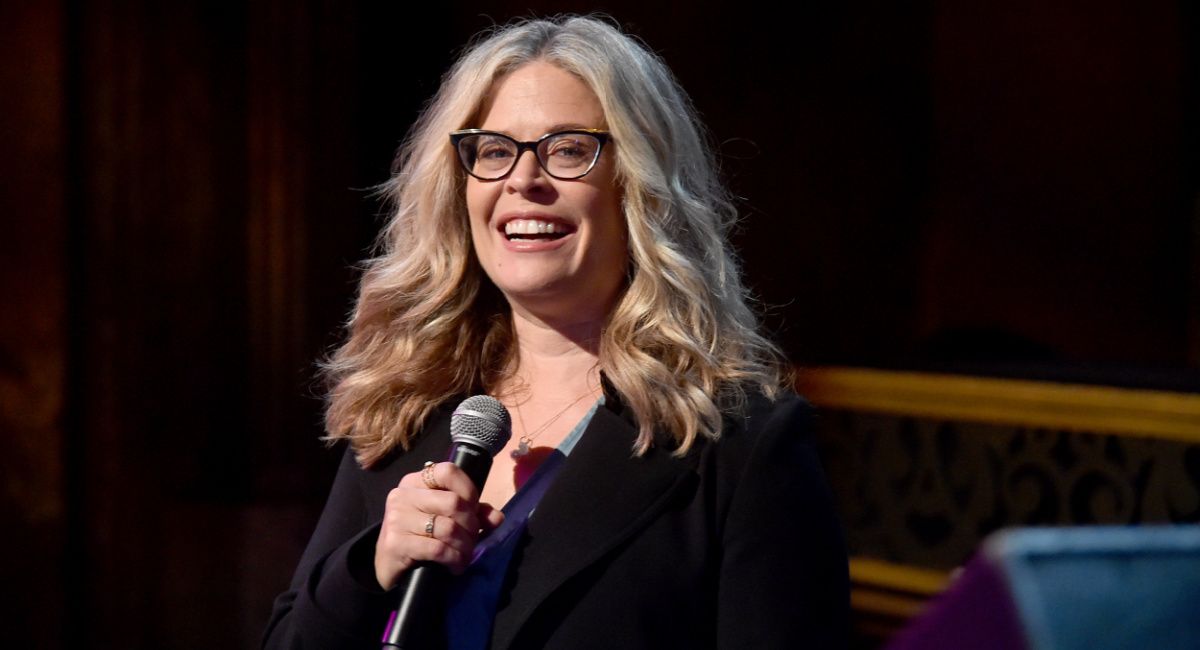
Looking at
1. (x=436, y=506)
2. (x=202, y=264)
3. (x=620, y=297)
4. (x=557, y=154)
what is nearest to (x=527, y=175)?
(x=557, y=154)

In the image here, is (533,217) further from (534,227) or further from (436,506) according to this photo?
(436,506)

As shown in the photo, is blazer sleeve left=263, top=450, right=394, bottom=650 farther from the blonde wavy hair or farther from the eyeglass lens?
the eyeglass lens

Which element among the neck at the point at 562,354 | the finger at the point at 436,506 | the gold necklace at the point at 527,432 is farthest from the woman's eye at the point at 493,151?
the finger at the point at 436,506

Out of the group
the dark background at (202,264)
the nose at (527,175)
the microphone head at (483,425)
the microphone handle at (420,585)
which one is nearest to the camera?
the microphone handle at (420,585)

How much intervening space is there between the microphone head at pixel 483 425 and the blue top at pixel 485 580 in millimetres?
71

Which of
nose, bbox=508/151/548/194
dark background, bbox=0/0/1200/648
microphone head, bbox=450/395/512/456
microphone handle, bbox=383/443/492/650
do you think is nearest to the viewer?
microphone handle, bbox=383/443/492/650

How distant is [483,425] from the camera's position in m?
1.45

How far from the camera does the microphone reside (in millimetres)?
1321

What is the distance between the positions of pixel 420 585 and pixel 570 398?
13.5 inches

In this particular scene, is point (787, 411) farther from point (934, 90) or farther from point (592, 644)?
point (934, 90)

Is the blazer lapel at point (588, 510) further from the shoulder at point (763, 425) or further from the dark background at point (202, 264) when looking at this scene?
the dark background at point (202, 264)

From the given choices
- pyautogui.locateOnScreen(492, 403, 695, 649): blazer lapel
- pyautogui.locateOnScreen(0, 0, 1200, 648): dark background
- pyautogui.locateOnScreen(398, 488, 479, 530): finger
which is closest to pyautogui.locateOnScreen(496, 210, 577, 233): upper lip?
pyautogui.locateOnScreen(492, 403, 695, 649): blazer lapel

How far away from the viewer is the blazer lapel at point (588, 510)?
4.68ft

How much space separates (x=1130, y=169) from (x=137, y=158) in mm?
4174
